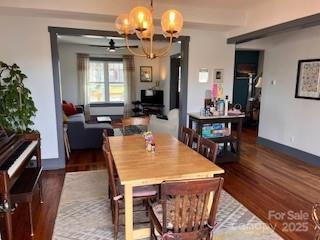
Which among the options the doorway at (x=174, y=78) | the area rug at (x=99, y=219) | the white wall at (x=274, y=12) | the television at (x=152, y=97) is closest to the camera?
the area rug at (x=99, y=219)

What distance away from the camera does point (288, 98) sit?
5.12 metres

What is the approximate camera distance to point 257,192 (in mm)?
3373

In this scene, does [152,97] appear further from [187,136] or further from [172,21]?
[172,21]

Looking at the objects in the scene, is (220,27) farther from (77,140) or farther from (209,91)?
(77,140)

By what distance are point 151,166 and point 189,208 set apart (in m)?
0.64

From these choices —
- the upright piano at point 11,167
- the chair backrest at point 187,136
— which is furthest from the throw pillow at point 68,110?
the chair backrest at point 187,136

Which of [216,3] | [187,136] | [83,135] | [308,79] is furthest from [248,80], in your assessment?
[187,136]

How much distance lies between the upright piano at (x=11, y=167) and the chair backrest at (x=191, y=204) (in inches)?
48.7

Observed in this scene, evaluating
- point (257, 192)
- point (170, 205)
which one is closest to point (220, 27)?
point (257, 192)

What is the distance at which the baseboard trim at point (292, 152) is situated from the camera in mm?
4465

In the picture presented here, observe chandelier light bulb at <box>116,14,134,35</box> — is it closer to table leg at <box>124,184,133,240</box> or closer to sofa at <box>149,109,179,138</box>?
table leg at <box>124,184,133,240</box>

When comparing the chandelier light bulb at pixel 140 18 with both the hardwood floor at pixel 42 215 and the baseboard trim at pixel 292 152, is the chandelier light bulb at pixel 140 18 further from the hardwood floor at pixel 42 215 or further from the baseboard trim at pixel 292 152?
the baseboard trim at pixel 292 152

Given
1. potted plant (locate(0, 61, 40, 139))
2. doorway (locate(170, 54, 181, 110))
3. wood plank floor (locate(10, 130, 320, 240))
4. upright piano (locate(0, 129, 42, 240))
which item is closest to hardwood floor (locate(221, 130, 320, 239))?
wood plank floor (locate(10, 130, 320, 240))

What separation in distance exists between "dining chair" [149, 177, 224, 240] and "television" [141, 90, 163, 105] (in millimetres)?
7525
